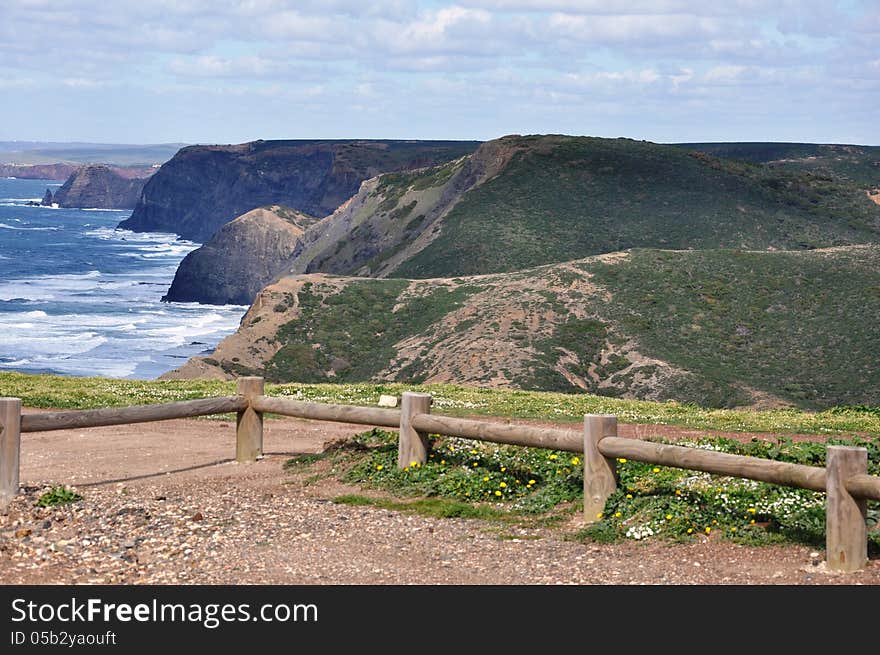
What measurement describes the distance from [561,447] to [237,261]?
5434 inches

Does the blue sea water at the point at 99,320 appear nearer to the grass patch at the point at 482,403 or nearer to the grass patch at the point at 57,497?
the grass patch at the point at 482,403

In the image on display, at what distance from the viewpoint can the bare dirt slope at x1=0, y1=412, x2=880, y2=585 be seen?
11578 mm

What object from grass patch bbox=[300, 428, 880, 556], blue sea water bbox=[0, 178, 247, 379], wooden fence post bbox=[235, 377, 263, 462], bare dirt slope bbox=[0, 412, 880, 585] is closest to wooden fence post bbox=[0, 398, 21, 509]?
bare dirt slope bbox=[0, 412, 880, 585]

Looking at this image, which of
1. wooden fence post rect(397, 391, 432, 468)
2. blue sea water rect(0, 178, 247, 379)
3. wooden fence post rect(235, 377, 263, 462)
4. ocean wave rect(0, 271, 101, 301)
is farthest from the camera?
ocean wave rect(0, 271, 101, 301)

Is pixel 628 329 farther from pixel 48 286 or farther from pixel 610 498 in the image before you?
pixel 48 286

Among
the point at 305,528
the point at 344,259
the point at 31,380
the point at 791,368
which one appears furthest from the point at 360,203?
the point at 305,528

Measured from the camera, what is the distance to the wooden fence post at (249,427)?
17.7 metres

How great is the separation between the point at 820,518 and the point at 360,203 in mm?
108181

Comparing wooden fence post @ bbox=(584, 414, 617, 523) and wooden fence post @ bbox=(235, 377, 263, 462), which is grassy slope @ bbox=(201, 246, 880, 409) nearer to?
wooden fence post @ bbox=(235, 377, 263, 462)

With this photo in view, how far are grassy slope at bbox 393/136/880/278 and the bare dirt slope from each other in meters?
70.2

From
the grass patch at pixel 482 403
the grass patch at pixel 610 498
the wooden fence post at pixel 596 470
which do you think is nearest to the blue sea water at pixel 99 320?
the grass patch at pixel 482 403

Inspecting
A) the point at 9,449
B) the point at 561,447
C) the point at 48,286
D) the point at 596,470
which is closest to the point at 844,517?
the point at 596,470

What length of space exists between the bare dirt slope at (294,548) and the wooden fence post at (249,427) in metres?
1.05
